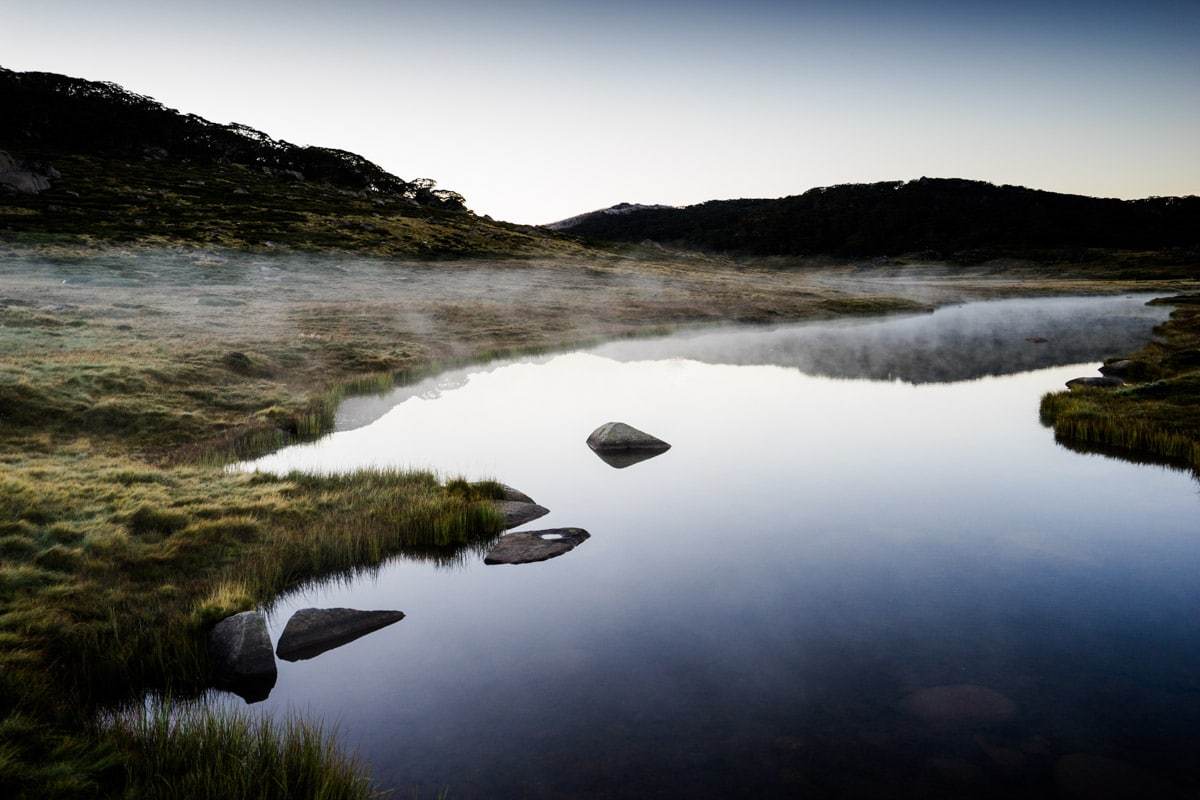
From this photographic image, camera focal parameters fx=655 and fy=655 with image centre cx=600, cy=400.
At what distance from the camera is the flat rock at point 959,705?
8.12m

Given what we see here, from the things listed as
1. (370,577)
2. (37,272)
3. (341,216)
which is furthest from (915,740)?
(341,216)

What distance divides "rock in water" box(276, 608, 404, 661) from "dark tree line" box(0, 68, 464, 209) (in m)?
152

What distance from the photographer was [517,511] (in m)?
15.7

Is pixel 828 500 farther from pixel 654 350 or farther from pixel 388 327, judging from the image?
pixel 388 327

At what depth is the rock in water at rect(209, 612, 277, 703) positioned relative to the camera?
891cm

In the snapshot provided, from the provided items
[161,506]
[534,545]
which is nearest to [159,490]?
[161,506]

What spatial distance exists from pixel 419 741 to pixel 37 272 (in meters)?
63.1

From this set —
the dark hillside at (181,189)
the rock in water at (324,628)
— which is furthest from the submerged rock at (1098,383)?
the dark hillside at (181,189)

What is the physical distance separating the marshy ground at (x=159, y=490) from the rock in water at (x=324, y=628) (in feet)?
3.33

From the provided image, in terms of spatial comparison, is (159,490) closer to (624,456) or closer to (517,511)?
(517,511)

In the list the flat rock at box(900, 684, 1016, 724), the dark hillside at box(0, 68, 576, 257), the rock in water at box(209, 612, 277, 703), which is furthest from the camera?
the dark hillside at box(0, 68, 576, 257)

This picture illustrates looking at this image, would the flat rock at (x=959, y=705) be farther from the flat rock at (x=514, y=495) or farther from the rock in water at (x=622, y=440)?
the rock in water at (x=622, y=440)

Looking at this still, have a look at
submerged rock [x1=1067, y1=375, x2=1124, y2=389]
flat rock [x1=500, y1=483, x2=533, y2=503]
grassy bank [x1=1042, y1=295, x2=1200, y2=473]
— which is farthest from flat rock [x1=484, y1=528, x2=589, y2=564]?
submerged rock [x1=1067, y1=375, x2=1124, y2=389]

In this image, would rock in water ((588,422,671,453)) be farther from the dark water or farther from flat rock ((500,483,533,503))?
flat rock ((500,483,533,503))
